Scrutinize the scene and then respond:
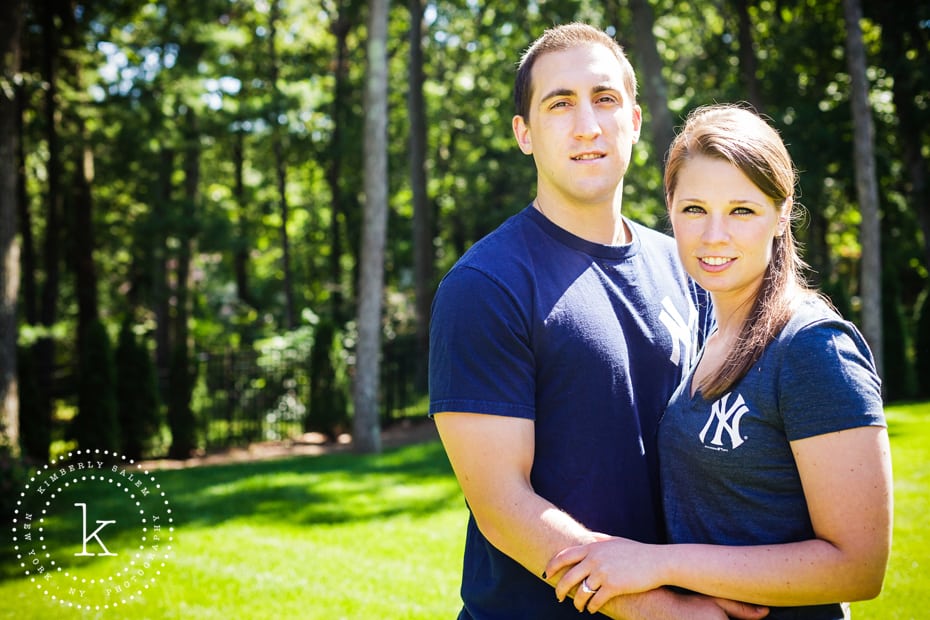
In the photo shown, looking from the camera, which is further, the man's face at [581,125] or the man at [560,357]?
the man's face at [581,125]

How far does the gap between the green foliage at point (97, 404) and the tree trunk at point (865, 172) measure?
488 inches

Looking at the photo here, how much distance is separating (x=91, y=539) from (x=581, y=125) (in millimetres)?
6318

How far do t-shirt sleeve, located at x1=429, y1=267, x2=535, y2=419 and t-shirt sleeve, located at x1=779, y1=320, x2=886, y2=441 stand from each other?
1.87 ft

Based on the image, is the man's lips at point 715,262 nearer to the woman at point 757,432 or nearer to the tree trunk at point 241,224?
the woman at point 757,432

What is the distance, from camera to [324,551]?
6.51 m

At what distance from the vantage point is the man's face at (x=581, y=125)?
6.78ft

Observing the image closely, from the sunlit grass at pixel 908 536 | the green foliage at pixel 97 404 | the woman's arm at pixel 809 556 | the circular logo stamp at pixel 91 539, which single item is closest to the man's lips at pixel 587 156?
the woman's arm at pixel 809 556

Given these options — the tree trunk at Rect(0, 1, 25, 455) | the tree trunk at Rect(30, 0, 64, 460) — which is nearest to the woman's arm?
the tree trunk at Rect(0, 1, 25, 455)

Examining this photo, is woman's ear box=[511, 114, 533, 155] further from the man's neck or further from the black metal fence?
the black metal fence

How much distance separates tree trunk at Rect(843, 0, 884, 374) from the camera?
12.5 m

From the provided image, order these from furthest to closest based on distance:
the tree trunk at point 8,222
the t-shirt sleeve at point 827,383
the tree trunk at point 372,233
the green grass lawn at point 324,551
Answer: the tree trunk at point 372,233 < the tree trunk at point 8,222 < the green grass lawn at point 324,551 < the t-shirt sleeve at point 827,383

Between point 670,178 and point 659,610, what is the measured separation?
3.45ft

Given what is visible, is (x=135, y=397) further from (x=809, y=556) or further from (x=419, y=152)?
(x=809, y=556)

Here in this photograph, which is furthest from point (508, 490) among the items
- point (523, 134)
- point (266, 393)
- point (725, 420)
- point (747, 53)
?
point (747, 53)
